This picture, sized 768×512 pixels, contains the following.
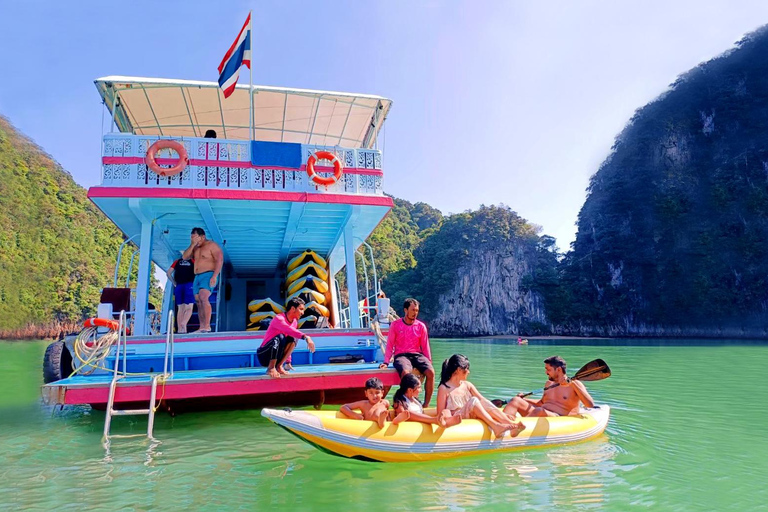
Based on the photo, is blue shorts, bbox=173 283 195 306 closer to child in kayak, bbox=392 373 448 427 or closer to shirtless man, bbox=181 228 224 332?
shirtless man, bbox=181 228 224 332

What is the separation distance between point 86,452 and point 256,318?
5124mm

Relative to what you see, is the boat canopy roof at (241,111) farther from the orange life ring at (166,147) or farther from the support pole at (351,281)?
the support pole at (351,281)

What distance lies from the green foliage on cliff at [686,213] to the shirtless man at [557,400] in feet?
177

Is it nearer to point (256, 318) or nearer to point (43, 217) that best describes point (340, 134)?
point (256, 318)

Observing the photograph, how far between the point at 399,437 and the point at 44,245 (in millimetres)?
58745

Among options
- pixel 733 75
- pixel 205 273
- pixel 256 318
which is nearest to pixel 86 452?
pixel 205 273

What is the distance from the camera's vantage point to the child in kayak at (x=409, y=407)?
494cm

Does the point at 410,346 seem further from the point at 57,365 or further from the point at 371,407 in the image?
the point at 57,365

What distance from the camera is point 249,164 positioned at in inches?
307

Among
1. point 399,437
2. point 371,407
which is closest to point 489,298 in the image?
point 371,407

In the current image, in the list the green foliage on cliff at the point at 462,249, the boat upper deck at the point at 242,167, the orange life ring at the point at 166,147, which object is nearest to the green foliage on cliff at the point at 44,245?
the green foliage on cliff at the point at 462,249

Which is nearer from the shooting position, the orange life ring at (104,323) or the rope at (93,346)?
the rope at (93,346)

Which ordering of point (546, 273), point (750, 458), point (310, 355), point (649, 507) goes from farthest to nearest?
1. point (546, 273)
2. point (310, 355)
3. point (750, 458)
4. point (649, 507)

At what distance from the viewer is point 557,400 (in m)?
6.20
